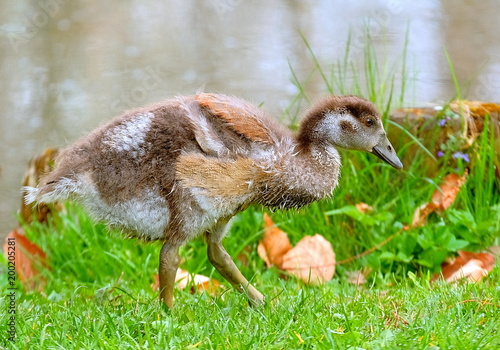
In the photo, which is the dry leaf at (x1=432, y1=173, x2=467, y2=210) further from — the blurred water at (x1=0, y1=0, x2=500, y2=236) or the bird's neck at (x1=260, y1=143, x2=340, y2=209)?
the bird's neck at (x1=260, y1=143, x2=340, y2=209)

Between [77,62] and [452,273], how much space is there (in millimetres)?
6447

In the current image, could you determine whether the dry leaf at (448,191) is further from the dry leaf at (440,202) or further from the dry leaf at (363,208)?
the dry leaf at (363,208)

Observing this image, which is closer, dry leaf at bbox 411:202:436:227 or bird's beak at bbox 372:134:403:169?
bird's beak at bbox 372:134:403:169

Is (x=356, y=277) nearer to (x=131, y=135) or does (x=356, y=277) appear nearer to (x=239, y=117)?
(x=239, y=117)

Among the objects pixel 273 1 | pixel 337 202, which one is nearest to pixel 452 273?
pixel 337 202

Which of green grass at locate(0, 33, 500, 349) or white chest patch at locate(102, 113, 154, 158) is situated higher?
white chest patch at locate(102, 113, 154, 158)

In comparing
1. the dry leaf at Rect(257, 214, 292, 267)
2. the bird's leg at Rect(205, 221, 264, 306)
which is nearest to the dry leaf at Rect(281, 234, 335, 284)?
the dry leaf at Rect(257, 214, 292, 267)

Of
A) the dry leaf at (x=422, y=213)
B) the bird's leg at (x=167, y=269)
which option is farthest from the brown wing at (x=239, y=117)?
the dry leaf at (x=422, y=213)

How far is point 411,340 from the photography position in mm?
3229

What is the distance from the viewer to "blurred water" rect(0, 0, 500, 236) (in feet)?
27.5

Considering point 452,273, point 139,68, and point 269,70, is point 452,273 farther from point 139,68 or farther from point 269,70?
point 139,68

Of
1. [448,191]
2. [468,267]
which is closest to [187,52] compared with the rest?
[448,191]

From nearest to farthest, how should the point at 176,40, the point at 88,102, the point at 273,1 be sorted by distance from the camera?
the point at 88,102 < the point at 176,40 < the point at 273,1

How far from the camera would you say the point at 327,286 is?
484 cm
